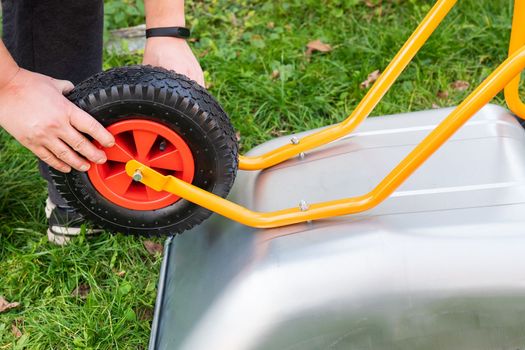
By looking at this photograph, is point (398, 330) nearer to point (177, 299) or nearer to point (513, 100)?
point (177, 299)

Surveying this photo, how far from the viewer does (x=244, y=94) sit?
221 centimetres

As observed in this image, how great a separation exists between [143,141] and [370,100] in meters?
0.47

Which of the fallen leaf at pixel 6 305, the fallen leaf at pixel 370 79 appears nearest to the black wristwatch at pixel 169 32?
the fallen leaf at pixel 6 305

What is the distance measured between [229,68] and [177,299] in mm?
1109

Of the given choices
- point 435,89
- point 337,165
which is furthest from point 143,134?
point 435,89

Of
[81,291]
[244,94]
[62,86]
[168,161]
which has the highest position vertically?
[62,86]

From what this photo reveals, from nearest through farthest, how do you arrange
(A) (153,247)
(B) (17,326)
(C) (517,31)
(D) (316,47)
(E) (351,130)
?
1. (C) (517,31)
2. (E) (351,130)
3. (B) (17,326)
4. (A) (153,247)
5. (D) (316,47)

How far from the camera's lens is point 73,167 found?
1.19 m

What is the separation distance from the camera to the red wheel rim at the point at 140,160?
119 centimetres

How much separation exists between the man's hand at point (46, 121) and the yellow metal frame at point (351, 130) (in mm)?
93

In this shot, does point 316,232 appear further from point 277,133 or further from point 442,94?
point 442,94

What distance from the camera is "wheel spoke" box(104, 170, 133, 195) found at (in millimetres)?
1229

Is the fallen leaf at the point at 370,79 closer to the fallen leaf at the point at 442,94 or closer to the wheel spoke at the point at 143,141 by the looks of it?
the fallen leaf at the point at 442,94

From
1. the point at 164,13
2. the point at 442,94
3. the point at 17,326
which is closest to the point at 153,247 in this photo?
the point at 17,326
